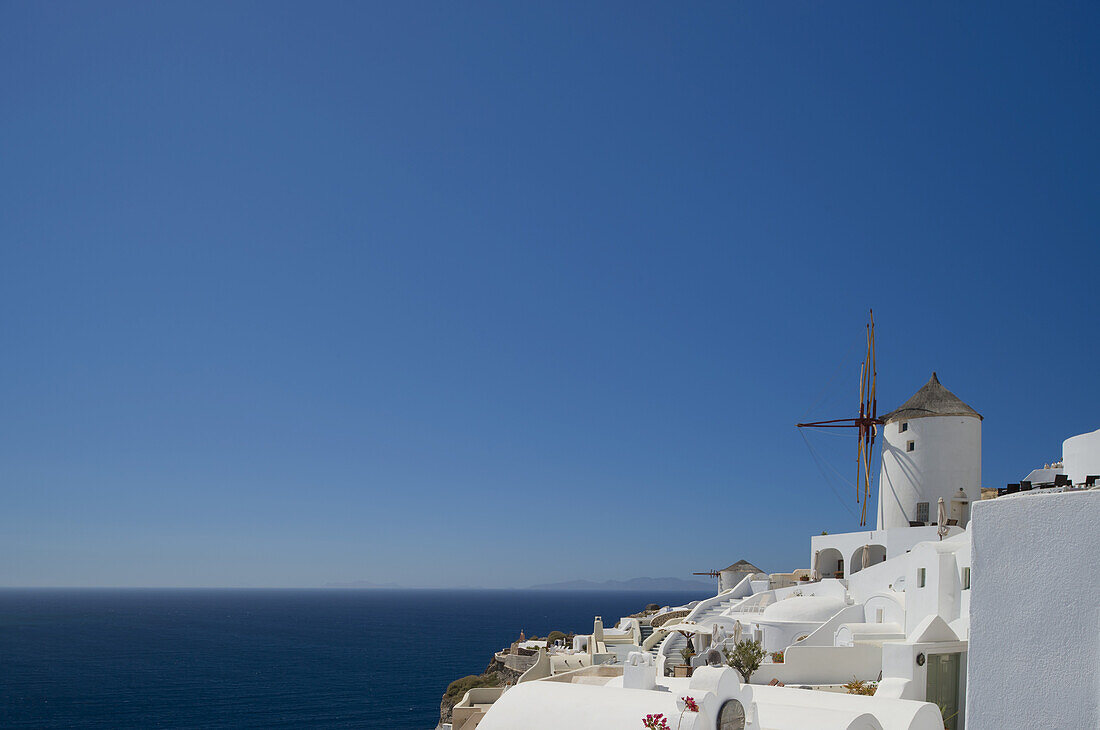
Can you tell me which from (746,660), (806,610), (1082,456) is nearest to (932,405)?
(806,610)

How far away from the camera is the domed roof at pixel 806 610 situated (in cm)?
2539

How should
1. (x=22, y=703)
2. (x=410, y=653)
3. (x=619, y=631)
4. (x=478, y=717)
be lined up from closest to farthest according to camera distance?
(x=478, y=717), (x=619, y=631), (x=22, y=703), (x=410, y=653)

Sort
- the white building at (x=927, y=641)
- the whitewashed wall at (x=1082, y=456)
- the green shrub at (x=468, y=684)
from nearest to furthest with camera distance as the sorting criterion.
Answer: the white building at (x=927, y=641), the whitewashed wall at (x=1082, y=456), the green shrub at (x=468, y=684)

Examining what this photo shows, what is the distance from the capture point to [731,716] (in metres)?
11.7

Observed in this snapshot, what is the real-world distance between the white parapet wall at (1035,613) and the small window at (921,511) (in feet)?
77.8

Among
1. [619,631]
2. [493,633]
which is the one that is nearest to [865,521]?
[619,631]

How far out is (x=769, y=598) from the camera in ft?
112

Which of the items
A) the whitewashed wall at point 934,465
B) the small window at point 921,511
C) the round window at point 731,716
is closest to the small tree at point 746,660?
the round window at point 731,716

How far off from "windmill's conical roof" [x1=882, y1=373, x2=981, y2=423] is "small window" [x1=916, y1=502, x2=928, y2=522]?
11.4ft

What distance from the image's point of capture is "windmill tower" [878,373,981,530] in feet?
106

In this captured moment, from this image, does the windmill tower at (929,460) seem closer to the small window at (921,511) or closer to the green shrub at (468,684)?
the small window at (921,511)

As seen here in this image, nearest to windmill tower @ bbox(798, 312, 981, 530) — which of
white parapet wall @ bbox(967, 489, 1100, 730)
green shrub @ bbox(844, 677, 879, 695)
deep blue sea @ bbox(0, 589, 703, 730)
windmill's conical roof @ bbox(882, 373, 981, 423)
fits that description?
windmill's conical roof @ bbox(882, 373, 981, 423)

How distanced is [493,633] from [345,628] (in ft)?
81.1

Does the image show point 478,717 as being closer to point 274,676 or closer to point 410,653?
point 274,676
